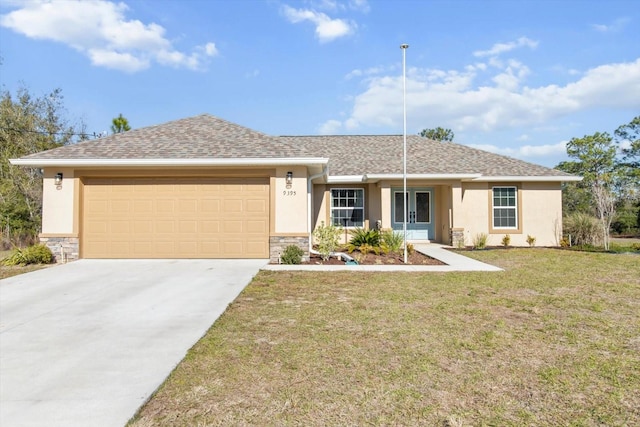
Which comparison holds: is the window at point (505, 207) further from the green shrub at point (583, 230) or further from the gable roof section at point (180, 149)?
the gable roof section at point (180, 149)

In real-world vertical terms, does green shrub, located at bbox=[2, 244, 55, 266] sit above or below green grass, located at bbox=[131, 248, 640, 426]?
above

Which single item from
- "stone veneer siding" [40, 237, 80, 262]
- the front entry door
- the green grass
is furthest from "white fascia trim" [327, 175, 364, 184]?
"stone veneer siding" [40, 237, 80, 262]

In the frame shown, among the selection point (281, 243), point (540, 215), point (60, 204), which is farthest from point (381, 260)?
point (60, 204)

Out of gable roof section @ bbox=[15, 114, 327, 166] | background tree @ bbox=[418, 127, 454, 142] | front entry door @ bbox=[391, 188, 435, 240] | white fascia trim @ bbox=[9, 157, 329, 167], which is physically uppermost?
background tree @ bbox=[418, 127, 454, 142]

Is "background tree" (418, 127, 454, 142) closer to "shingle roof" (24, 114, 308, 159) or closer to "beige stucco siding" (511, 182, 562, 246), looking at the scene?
"beige stucco siding" (511, 182, 562, 246)

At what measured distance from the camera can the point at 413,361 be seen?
383cm

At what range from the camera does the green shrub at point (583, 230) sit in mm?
15367

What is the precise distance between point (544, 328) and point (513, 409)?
2.50m

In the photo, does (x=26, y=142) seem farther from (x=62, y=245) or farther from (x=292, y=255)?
(x=292, y=255)

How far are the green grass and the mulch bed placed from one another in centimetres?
374

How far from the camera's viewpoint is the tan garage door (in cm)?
1112

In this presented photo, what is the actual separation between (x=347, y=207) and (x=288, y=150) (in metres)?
5.37

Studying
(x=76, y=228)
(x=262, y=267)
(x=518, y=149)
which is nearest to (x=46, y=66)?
(x=76, y=228)

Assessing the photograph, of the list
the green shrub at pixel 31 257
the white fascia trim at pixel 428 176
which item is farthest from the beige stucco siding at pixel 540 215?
the green shrub at pixel 31 257
